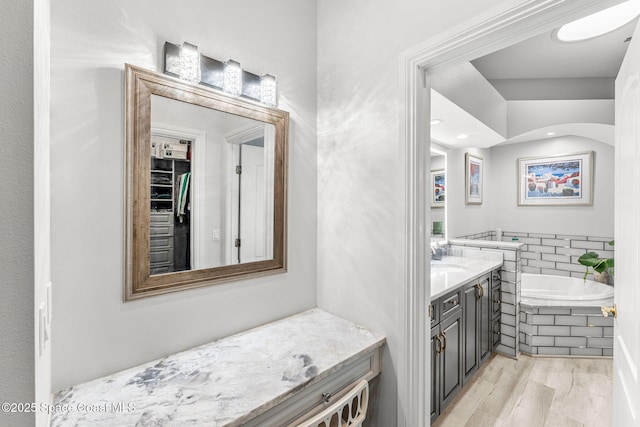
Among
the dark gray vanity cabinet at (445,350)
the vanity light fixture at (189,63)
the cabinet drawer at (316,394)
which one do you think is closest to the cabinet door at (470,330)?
the dark gray vanity cabinet at (445,350)

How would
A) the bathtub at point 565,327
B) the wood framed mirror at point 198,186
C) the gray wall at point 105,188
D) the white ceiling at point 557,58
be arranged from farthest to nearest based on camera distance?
the bathtub at point 565,327
the white ceiling at point 557,58
the wood framed mirror at point 198,186
the gray wall at point 105,188

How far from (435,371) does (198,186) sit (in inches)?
67.0

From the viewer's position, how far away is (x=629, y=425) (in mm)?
964

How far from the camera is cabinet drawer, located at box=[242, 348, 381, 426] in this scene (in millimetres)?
997

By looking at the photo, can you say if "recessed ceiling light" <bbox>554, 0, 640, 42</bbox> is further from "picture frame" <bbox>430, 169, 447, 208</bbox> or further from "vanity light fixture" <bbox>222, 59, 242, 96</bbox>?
"vanity light fixture" <bbox>222, 59, 242, 96</bbox>

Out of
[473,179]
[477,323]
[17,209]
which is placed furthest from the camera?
[473,179]

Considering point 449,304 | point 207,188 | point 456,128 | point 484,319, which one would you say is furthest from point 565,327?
point 207,188

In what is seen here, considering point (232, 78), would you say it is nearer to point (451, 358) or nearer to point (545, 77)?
point (451, 358)

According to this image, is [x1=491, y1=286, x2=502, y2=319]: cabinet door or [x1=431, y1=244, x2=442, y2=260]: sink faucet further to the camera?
[x1=431, y1=244, x2=442, y2=260]: sink faucet

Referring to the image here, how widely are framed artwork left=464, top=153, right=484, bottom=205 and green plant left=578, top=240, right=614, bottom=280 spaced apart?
46.0 inches

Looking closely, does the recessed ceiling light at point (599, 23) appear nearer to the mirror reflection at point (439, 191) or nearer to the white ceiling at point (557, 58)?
the white ceiling at point (557, 58)

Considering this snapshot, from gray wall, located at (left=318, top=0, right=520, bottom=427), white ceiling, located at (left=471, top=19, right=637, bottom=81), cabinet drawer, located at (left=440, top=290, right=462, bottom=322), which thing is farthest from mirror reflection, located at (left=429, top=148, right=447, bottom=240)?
gray wall, located at (left=318, top=0, right=520, bottom=427)

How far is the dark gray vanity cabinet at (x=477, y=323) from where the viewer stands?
221cm

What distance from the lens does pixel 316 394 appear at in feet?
Answer: 3.69
